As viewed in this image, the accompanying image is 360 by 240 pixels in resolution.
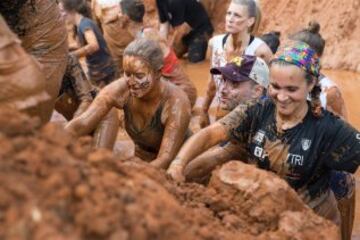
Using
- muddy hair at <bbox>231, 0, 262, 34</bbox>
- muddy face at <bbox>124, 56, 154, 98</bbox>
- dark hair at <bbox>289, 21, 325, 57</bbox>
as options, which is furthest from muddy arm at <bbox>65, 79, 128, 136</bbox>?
muddy hair at <bbox>231, 0, 262, 34</bbox>

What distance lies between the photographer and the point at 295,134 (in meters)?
3.08

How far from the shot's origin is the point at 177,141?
11.8 ft

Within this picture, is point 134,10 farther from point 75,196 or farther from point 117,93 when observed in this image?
point 75,196

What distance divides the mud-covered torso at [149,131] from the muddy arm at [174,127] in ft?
0.22

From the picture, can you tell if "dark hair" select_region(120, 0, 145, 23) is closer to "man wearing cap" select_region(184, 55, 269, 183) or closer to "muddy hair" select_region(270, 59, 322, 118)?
"man wearing cap" select_region(184, 55, 269, 183)

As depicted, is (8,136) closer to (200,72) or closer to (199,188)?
(199,188)

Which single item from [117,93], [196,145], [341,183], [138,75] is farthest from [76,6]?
[196,145]

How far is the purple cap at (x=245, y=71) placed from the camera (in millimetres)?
3740

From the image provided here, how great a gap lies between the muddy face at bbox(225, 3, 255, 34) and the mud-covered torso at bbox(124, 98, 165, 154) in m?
1.54

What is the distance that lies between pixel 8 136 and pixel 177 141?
78.0 inches

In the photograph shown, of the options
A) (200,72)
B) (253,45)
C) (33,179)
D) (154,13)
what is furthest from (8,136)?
(154,13)

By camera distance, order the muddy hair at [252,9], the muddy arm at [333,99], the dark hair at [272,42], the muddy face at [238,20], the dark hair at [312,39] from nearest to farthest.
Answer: the muddy arm at [333,99], the dark hair at [312,39], the muddy face at [238,20], the muddy hair at [252,9], the dark hair at [272,42]

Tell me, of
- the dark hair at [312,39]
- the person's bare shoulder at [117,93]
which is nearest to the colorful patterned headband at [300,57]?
the person's bare shoulder at [117,93]

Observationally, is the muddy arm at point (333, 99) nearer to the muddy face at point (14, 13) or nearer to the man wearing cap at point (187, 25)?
the muddy face at point (14, 13)
